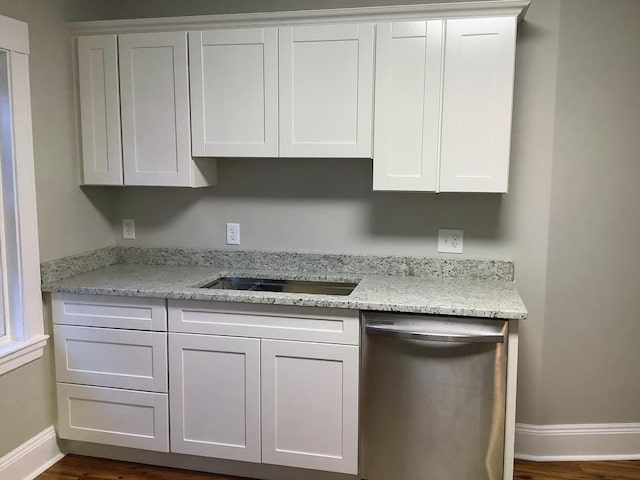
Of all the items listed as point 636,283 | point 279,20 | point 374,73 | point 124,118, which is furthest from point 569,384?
point 124,118

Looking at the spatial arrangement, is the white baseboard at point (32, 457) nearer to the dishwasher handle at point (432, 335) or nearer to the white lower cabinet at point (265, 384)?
the white lower cabinet at point (265, 384)

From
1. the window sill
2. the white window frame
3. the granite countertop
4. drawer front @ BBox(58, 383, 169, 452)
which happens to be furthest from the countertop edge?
drawer front @ BBox(58, 383, 169, 452)

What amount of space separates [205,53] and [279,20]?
1.24ft

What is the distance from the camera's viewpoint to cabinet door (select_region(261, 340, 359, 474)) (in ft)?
7.77

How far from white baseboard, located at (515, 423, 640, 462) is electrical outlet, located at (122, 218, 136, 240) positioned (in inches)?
88.8

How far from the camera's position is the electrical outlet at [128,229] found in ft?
10.2

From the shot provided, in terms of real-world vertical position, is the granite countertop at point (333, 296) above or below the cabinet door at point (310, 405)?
above

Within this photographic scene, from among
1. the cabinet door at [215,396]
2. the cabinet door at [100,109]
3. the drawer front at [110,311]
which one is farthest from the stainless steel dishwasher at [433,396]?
the cabinet door at [100,109]

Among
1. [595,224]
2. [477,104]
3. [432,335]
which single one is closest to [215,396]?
[432,335]

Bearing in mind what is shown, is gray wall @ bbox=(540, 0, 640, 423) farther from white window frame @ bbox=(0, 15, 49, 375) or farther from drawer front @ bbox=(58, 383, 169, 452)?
white window frame @ bbox=(0, 15, 49, 375)

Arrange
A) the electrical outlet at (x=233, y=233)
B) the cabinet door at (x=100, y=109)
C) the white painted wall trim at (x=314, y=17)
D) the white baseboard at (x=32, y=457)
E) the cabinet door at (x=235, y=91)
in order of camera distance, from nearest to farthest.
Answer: the white painted wall trim at (x=314, y=17) → the white baseboard at (x=32, y=457) → the cabinet door at (x=235, y=91) → the cabinet door at (x=100, y=109) → the electrical outlet at (x=233, y=233)

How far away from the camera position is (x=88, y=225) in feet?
9.61

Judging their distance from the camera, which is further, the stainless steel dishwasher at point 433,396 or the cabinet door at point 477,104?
the cabinet door at point 477,104

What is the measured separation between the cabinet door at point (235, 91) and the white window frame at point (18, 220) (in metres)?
0.72
